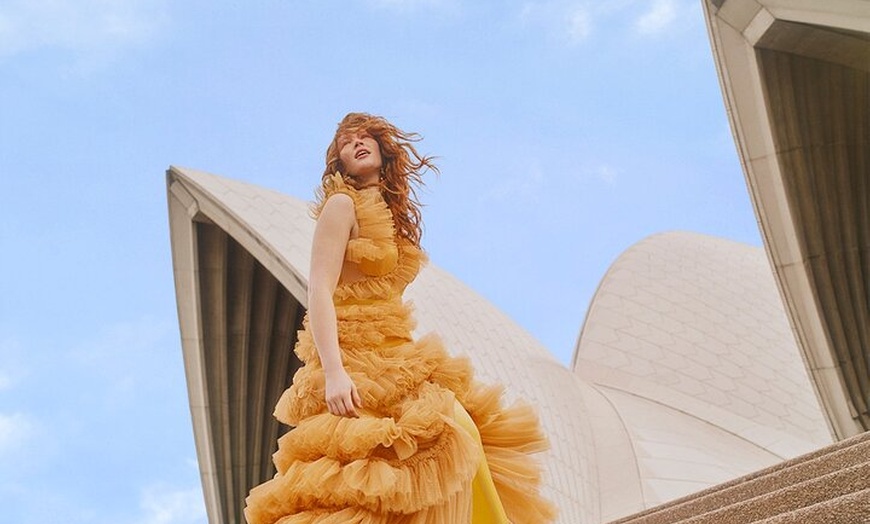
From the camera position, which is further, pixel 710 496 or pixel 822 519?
pixel 710 496

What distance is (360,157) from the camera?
297 centimetres

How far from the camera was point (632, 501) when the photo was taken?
11.6 meters

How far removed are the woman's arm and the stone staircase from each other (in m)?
1.06

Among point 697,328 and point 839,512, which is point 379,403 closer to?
point 839,512

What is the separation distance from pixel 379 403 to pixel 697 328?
15.6 m

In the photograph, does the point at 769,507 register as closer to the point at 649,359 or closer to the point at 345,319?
the point at 345,319

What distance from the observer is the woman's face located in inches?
117

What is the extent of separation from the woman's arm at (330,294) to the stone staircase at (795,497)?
1062mm

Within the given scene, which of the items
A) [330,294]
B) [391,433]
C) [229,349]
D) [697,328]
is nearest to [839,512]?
[391,433]

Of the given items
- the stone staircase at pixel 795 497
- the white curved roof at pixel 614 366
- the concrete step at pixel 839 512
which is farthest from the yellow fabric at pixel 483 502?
the white curved roof at pixel 614 366

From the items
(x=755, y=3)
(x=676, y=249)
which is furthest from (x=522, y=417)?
(x=676, y=249)

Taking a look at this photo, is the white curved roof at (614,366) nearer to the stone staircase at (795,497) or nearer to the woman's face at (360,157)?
the stone staircase at (795,497)

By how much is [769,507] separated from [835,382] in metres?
7.45

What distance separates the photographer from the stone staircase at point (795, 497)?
206 centimetres
